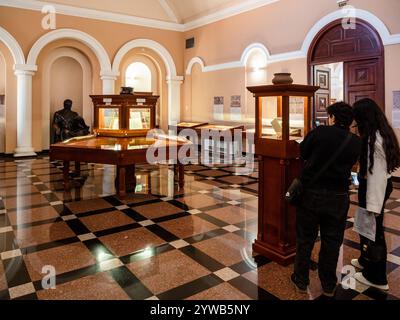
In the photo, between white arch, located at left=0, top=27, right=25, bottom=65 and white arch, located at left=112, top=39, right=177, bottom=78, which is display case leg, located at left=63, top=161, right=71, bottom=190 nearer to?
white arch, located at left=0, top=27, right=25, bottom=65

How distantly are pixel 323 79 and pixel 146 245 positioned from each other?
7023mm

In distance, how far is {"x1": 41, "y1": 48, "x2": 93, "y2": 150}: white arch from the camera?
10641 millimetres

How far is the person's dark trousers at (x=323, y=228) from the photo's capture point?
2.35 meters

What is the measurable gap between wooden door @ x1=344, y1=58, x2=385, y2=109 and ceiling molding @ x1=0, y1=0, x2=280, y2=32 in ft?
10.4

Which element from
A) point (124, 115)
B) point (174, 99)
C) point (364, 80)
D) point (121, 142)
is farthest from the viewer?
point (174, 99)

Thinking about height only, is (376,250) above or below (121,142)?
below

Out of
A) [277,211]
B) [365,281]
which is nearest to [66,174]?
[277,211]

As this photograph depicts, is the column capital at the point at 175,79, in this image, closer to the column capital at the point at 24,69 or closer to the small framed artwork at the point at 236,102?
the small framed artwork at the point at 236,102

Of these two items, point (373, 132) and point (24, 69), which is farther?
point (24, 69)

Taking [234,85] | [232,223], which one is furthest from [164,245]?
[234,85]

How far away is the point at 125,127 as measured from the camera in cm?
601

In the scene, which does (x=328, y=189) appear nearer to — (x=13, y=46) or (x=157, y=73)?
(x=13, y=46)

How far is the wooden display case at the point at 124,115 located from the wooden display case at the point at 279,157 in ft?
10.9

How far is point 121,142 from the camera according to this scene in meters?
5.68
